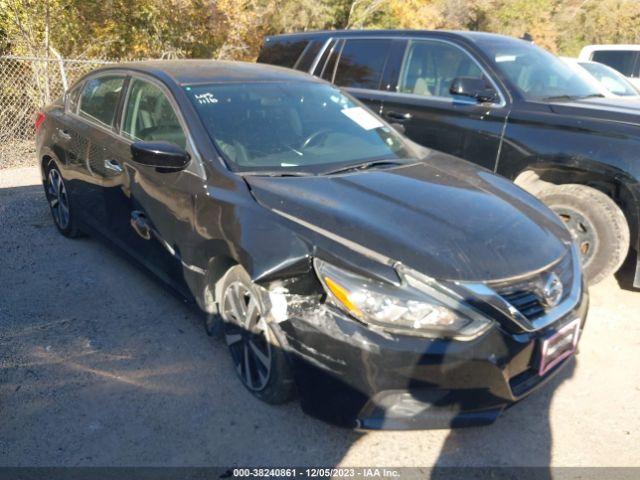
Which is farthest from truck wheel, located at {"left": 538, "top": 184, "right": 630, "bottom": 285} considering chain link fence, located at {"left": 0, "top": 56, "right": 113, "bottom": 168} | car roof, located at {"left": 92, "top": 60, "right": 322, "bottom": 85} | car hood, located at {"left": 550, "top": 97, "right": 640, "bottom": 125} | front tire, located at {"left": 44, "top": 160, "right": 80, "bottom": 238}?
chain link fence, located at {"left": 0, "top": 56, "right": 113, "bottom": 168}

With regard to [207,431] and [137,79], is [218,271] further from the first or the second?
[137,79]

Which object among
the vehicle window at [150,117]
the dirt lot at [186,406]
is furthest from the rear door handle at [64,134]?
the dirt lot at [186,406]

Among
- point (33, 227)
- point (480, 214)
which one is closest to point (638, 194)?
point (480, 214)

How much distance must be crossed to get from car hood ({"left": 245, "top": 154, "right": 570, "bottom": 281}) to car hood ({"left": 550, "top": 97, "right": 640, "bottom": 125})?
4.27 feet

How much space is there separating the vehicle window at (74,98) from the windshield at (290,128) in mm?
1745

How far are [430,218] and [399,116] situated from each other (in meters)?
2.74

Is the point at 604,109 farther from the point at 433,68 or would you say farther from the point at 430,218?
the point at 430,218

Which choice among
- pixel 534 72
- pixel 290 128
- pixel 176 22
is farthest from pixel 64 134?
pixel 176 22

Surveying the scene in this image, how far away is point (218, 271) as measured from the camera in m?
3.04

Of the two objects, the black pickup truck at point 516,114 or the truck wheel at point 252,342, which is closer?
the truck wheel at point 252,342

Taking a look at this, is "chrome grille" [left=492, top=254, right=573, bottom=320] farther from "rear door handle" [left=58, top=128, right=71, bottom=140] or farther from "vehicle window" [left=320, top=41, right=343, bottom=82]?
"vehicle window" [left=320, top=41, right=343, bottom=82]

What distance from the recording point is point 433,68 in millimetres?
5254

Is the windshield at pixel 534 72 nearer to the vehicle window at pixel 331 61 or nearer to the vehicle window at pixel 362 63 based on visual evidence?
the vehicle window at pixel 362 63

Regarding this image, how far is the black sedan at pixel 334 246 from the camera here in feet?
→ 7.69
